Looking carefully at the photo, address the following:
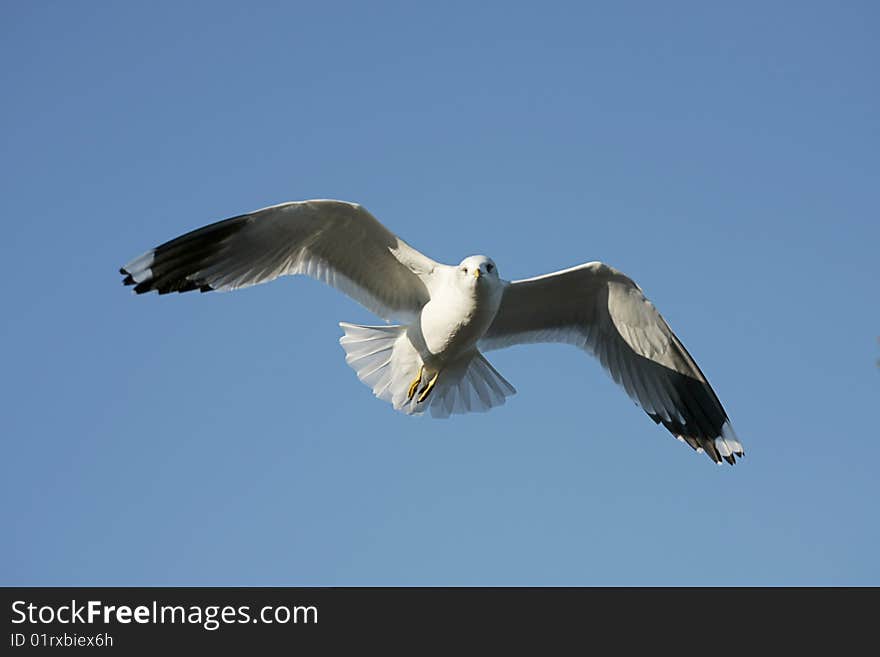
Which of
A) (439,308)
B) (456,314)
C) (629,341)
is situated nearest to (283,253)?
(439,308)

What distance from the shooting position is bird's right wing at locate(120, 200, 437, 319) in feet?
20.5

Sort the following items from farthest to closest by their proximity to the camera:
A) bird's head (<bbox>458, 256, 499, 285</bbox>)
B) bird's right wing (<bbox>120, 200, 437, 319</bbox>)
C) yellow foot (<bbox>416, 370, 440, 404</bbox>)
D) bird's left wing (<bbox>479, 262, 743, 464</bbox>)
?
bird's left wing (<bbox>479, 262, 743, 464</bbox>) < yellow foot (<bbox>416, 370, 440, 404</bbox>) < bird's right wing (<bbox>120, 200, 437, 319</bbox>) < bird's head (<bbox>458, 256, 499, 285</bbox>)

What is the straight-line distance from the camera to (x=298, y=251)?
645 cm

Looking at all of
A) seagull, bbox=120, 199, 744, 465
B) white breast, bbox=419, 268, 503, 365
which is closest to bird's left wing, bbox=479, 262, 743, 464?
seagull, bbox=120, 199, 744, 465

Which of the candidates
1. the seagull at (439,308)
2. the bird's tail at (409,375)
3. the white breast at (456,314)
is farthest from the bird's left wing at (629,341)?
the white breast at (456,314)

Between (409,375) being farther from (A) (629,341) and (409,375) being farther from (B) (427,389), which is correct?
(A) (629,341)

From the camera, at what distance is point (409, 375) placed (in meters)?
6.68

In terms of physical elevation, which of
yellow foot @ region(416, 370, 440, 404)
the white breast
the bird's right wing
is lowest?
yellow foot @ region(416, 370, 440, 404)

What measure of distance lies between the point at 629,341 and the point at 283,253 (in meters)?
2.13

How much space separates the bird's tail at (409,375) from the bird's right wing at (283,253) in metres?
0.35

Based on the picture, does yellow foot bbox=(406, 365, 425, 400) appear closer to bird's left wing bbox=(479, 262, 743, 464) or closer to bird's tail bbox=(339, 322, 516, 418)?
bird's tail bbox=(339, 322, 516, 418)

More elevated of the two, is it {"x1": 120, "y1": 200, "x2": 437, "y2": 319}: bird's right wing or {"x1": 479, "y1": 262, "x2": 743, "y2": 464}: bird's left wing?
{"x1": 120, "y1": 200, "x2": 437, "y2": 319}: bird's right wing

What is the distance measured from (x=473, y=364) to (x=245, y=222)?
1583mm

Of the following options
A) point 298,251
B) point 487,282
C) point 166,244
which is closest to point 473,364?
point 487,282
